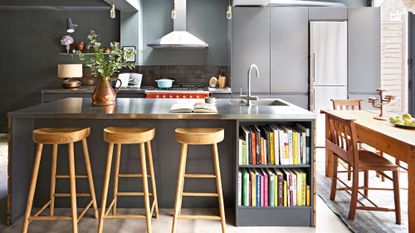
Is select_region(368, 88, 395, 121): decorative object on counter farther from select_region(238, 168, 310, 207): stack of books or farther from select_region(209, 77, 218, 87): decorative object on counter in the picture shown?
select_region(209, 77, 218, 87): decorative object on counter

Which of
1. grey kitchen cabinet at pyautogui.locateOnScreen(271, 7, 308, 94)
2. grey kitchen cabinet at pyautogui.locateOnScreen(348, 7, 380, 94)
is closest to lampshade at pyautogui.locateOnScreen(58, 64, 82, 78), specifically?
A: grey kitchen cabinet at pyautogui.locateOnScreen(271, 7, 308, 94)

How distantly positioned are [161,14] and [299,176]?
4.75 meters

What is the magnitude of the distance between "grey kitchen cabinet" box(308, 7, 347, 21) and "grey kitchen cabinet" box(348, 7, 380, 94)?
126mm

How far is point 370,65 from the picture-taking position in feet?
19.9

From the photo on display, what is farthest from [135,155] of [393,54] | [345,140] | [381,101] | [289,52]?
[393,54]

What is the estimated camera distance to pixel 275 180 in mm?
3025

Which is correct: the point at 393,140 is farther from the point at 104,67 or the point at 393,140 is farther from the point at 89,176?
the point at 104,67

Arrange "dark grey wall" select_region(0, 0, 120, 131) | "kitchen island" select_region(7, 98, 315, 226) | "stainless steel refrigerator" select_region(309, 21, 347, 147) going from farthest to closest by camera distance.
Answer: "dark grey wall" select_region(0, 0, 120, 131), "stainless steel refrigerator" select_region(309, 21, 347, 147), "kitchen island" select_region(7, 98, 315, 226)

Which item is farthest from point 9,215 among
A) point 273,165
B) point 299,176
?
point 299,176

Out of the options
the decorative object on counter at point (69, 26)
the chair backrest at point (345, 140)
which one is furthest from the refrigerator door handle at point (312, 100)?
the decorative object on counter at point (69, 26)

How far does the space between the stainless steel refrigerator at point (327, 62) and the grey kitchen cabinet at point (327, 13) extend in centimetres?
11

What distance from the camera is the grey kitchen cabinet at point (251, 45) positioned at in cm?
605

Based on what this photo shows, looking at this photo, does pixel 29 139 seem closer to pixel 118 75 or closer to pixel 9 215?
pixel 9 215

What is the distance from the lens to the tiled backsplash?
6.94 metres
